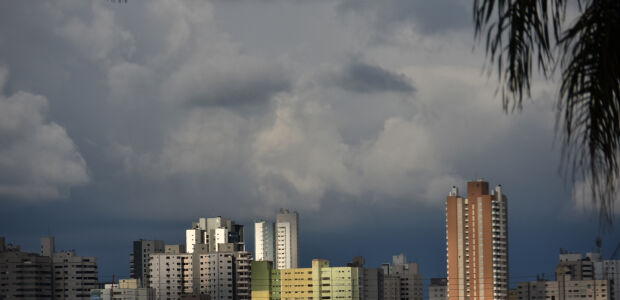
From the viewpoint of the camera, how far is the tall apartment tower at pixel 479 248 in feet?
204

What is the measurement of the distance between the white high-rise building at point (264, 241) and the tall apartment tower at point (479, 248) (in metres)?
21.4

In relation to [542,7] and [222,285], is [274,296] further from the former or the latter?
[542,7]

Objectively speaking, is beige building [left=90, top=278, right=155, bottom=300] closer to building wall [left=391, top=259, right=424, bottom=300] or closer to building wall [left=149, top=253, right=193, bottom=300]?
building wall [left=149, top=253, right=193, bottom=300]

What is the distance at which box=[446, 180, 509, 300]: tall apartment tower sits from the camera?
6228cm

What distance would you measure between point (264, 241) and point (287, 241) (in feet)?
14.3

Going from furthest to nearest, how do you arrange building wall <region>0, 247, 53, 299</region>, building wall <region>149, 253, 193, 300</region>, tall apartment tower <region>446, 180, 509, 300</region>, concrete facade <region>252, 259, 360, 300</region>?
building wall <region>149, 253, 193, 300</region>
building wall <region>0, 247, 53, 299</region>
concrete facade <region>252, 259, 360, 300</region>
tall apartment tower <region>446, 180, 509, 300</region>

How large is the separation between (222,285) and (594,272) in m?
25.1

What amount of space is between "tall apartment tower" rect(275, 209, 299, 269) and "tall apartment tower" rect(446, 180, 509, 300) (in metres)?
17.2

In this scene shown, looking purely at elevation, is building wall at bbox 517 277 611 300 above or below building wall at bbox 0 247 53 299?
below

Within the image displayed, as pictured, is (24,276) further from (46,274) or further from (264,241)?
(264,241)

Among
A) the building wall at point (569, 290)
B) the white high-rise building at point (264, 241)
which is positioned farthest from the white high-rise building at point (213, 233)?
the building wall at point (569, 290)

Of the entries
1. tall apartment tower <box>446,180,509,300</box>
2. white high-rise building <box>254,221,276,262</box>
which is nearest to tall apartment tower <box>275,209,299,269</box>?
white high-rise building <box>254,221,276,262</box>

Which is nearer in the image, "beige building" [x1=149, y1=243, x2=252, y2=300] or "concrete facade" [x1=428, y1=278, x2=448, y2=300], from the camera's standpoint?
"beige building" [x1=149, y1=243, x2=252, y2=300]

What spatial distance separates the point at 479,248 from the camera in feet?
205
